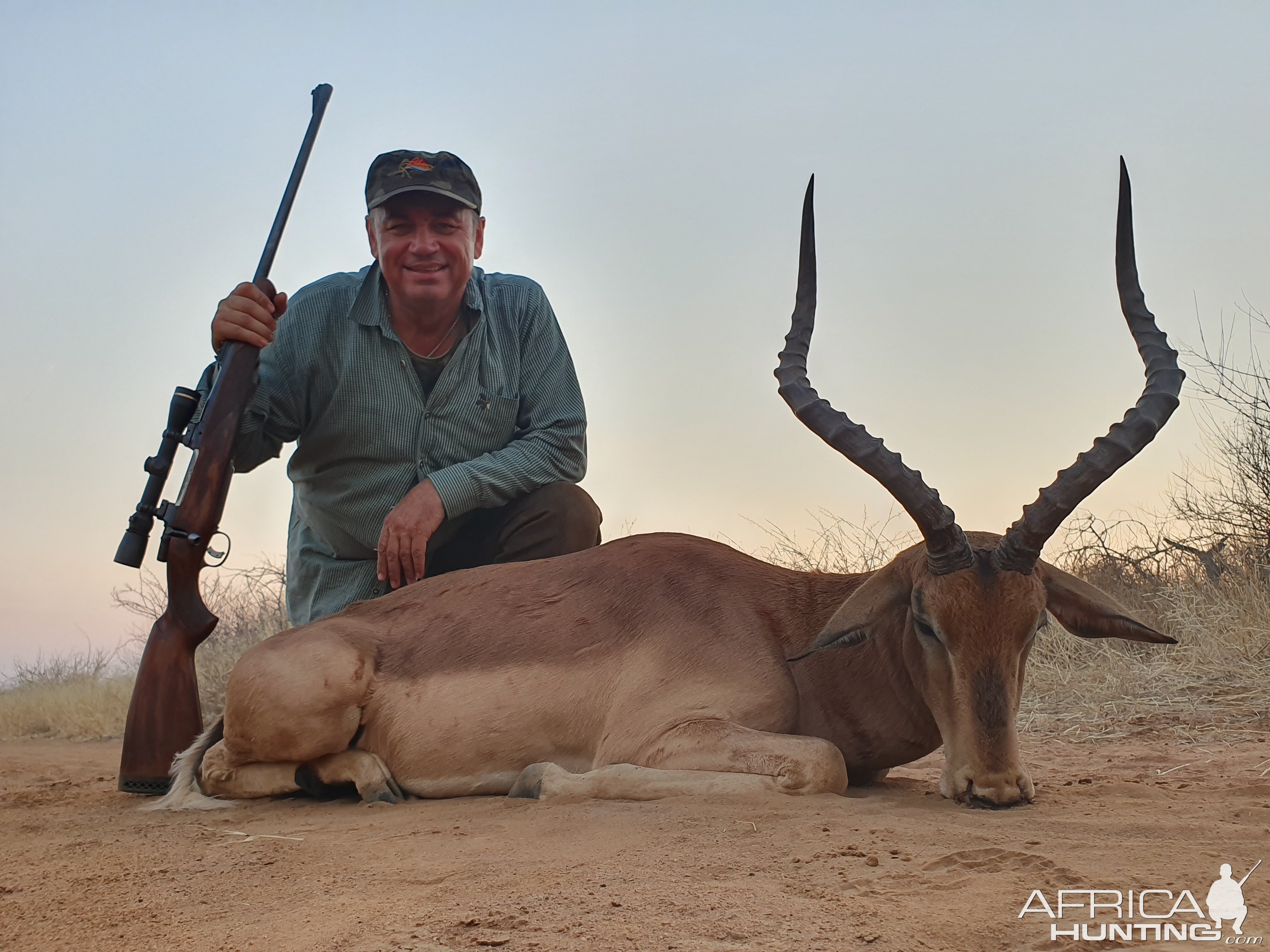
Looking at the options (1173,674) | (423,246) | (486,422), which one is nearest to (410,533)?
(486,422)

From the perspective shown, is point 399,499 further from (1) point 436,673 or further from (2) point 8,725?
(2) point 8,725

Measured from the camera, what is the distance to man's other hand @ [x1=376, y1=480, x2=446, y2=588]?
18.6 ft

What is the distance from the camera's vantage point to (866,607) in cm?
450

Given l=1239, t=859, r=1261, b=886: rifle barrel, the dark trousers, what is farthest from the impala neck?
the dark trousers

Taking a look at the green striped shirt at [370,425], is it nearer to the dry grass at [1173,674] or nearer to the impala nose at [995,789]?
the impala nose at [995,789]

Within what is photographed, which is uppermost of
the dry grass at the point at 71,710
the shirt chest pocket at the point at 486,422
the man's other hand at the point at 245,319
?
the man's other hand at the point at 245,319

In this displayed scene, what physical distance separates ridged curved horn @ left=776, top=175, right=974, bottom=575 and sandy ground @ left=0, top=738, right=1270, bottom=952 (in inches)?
37.0

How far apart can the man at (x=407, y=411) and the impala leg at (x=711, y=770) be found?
2.05m

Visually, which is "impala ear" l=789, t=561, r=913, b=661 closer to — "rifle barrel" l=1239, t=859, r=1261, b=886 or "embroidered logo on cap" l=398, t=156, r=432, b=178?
"rifle barrel" l=1239, t=859, r=1261, b=886

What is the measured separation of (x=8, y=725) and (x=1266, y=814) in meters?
10.4

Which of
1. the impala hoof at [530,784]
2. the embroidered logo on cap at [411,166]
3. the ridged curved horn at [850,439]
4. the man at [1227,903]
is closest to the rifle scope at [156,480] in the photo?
the embroidered logo on cap at [411,166]

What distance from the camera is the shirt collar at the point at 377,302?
632cm

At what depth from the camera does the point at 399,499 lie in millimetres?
6180

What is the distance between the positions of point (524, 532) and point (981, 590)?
286cm
